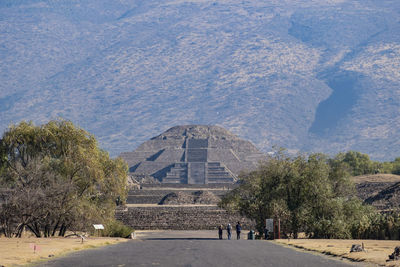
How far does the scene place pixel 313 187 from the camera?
40719mm

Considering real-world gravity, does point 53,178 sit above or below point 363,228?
above

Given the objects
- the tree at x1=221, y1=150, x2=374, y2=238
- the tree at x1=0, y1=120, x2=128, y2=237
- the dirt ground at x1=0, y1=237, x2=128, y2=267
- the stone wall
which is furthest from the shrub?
the stone wall

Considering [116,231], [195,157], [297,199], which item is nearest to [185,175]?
[195,157]

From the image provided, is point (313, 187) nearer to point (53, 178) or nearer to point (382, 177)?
point (53, 178)

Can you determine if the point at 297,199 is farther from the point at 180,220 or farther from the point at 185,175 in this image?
the point at 185,175

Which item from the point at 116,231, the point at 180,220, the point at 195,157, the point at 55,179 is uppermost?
the point at 195,157

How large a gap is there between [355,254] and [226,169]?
92029 millimetres

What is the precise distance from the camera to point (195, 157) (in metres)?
123

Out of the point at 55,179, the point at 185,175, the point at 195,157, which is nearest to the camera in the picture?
the point at 55,179

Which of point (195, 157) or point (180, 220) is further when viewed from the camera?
point (195, 157)

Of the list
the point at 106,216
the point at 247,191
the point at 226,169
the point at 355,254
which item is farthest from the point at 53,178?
the point at 226,169

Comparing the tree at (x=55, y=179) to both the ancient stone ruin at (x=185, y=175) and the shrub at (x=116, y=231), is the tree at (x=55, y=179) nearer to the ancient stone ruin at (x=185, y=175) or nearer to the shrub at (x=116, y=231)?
the shrub at (x=116, y=231)

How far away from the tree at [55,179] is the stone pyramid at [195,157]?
71.4 metres

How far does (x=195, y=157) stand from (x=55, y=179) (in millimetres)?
86153
